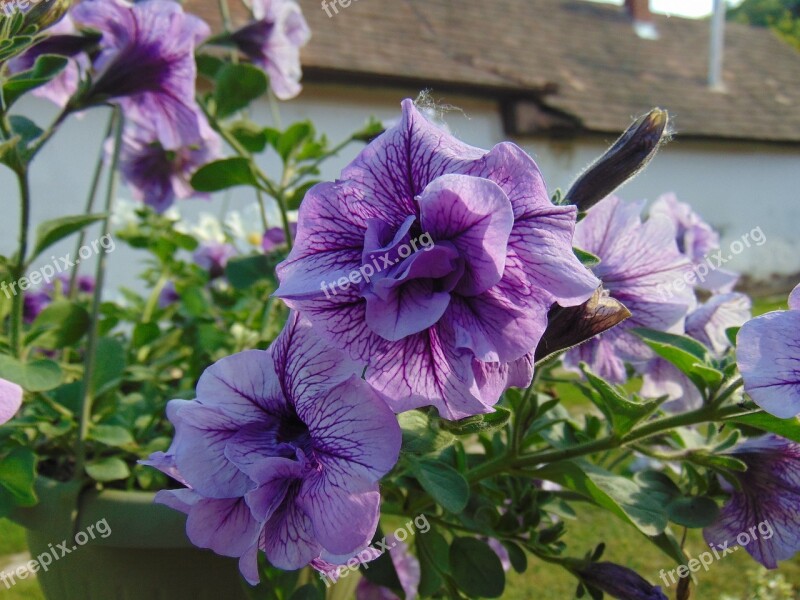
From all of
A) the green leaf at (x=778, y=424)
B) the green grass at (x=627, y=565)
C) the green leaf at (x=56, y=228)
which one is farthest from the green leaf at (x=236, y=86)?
the green grass at (x=627, y=565)

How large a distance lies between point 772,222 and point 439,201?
346 inches

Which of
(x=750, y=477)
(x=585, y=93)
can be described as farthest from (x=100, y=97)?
(x=585, y=93)

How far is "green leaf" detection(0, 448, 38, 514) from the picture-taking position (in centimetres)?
51

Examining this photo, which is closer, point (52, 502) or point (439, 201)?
point (439, 201)

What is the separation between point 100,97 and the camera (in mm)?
598

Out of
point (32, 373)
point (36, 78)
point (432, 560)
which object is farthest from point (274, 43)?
point (432, 560)

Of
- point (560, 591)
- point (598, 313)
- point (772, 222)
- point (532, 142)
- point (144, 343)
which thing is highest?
point (598, 313)

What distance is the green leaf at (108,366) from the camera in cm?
63

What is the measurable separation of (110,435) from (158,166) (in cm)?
40

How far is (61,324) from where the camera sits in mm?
636

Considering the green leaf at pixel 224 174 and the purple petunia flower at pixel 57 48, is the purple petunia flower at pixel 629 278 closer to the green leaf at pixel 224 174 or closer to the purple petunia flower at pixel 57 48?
the green leaf at pixel 224 174

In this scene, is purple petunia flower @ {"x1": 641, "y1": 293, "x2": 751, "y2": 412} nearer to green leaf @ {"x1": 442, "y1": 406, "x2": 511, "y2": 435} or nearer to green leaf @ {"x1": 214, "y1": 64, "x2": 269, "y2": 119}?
green leaf @ {"x1": 442, "y1": 406, "x2": 511, "y2": 435}

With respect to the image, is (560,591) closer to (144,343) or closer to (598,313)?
(144,343)

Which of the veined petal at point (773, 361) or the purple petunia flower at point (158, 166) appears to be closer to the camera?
the veined petal at point (773, 361)
